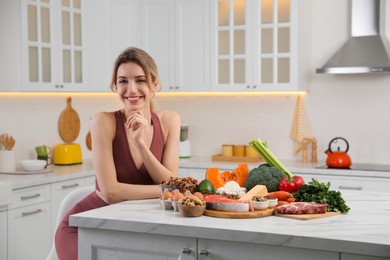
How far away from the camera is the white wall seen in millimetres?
5797

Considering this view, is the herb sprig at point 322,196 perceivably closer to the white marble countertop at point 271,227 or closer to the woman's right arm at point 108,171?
the white marble countertop at point 271,227

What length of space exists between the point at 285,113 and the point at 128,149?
11.0ft

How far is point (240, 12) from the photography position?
19.9ft

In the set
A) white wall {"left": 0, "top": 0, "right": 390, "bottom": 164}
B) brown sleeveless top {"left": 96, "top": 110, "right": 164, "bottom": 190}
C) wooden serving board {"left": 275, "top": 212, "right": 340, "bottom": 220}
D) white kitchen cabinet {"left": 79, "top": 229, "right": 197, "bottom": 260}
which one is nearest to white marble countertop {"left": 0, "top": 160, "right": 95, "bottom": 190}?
white wall {"left": 0, "top": 0, "right": 390, "bottom": 164}

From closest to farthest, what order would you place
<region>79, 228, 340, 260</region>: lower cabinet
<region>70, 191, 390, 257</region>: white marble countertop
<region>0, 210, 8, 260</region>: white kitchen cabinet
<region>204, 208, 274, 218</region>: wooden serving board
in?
1. <region>70, 191, 390, 257</region>: white marble countertop
2. <region>79, 228, 340, 260</region>: lower cabinet
3. <region>204, 208, 274, 218</region>: wooden serving board
4. <region>0, 210, 8, 260</region>: white kitchen cabinet

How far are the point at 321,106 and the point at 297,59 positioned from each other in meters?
0.60

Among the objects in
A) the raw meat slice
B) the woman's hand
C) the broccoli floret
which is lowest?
the raw meat slice

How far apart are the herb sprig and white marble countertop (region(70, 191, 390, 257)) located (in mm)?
64

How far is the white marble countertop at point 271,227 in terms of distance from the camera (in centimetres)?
220

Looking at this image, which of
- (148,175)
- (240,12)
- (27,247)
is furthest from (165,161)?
(240,12)

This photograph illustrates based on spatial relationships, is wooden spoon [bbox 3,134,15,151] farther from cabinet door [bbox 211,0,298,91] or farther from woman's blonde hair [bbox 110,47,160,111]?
woman's blonde hair [bbox 110,47,160,111]

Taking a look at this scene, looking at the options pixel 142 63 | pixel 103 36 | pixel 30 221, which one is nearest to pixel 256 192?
pixel 142 63

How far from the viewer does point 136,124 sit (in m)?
3.04

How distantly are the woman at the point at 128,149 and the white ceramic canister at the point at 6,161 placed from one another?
236 cm
